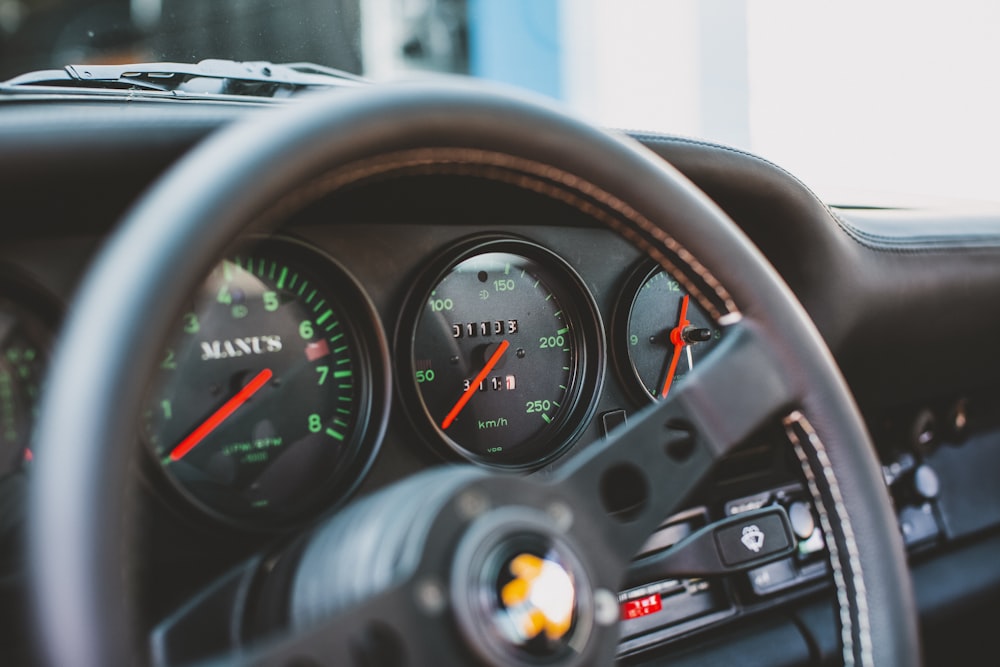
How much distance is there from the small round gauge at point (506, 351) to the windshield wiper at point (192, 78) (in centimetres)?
43

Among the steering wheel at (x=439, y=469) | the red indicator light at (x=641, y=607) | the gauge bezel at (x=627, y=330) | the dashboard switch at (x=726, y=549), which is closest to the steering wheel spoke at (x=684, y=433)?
the steering wheel at (x=439, y=469)

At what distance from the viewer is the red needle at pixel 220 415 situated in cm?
153

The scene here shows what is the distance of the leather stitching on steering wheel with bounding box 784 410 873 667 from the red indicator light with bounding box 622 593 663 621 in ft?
1.83

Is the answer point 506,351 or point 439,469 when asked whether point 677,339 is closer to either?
point 506,351

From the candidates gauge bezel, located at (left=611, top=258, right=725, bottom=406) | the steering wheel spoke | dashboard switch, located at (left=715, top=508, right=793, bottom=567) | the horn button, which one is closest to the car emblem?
dashboard switch, located at (left=715, top=508, right=793, bottom=567)

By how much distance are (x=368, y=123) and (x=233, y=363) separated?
0.77 metres

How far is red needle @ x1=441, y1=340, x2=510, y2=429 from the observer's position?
5.98 feet

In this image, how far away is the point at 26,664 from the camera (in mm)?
1279

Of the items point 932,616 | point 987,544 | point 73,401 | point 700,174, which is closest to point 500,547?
point 73,401

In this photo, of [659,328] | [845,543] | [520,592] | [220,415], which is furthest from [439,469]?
[659,328]

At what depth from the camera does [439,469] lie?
1.00 m

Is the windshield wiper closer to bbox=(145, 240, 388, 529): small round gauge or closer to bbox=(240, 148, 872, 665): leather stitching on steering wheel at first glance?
bbox=(145, 240, 388, 529): small round gauge

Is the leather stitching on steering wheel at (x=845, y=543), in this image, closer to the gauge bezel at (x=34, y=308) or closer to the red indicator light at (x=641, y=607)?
the red indicator light at (x=641, y=607)

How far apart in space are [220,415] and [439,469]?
0.69m
